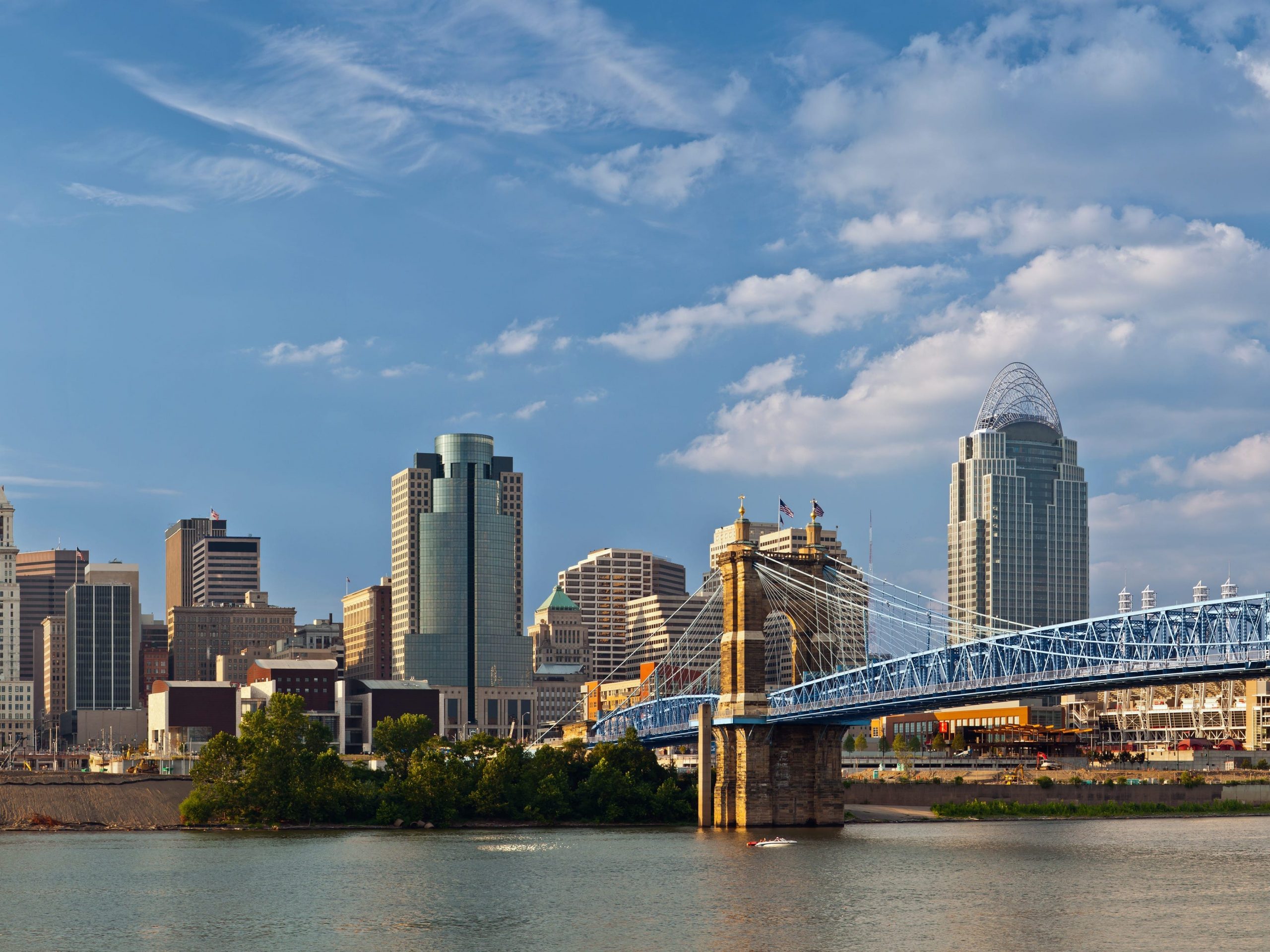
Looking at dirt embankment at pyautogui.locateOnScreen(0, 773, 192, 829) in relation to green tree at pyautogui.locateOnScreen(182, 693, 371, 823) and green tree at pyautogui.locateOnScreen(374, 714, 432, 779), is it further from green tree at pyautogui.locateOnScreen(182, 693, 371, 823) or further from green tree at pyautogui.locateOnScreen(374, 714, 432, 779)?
green tree at pyautogui.locateOnScreen(374, 714, 432, 779)

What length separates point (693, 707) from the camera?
479ft

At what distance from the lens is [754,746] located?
11669 centimetres

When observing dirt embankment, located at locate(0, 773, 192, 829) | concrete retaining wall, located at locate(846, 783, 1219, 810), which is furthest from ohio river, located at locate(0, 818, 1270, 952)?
concrete retaining wall, located at locate(846, 783, 1219, 810)

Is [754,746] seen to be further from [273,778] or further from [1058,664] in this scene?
[273,778]

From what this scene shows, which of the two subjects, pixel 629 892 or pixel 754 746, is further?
pixel 754 746

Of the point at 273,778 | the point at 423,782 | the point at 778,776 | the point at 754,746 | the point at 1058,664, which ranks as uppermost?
the point at 1058,664

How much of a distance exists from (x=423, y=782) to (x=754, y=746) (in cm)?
2226

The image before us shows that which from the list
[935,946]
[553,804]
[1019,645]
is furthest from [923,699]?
[935,946]

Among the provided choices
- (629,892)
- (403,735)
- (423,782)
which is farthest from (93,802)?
(629,892)

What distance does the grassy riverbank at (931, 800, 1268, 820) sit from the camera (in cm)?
14200

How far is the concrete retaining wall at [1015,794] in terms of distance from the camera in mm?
146875

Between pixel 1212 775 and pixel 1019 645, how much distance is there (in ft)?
269

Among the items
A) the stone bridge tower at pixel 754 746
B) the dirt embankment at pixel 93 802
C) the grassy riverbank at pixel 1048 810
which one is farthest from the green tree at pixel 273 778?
the grassy riverbank at pixel 1048 810

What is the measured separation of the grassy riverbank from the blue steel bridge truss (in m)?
18.1
